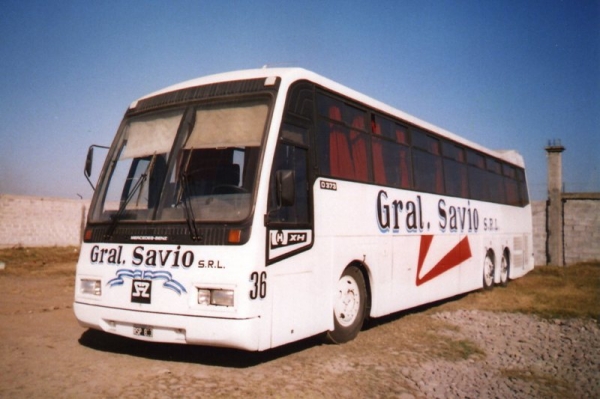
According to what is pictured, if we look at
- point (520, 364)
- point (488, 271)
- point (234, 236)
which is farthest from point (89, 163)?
point (488, 271)

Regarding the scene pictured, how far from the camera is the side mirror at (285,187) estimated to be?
547 centimetres

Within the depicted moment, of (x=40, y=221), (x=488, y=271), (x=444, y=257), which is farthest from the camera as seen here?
(x=40, y=221)

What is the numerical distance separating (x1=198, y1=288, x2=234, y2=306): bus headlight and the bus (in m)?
0.01

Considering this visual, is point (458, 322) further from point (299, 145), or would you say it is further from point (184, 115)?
point (184, 115)

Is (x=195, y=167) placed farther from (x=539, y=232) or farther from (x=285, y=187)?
(x=539, y=232)

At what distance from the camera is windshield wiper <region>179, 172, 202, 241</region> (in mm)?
5426

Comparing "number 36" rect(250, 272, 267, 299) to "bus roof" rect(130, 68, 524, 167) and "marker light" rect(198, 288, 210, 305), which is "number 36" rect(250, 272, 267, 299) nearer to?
"marker light" rect(198, 288, 210, 305)

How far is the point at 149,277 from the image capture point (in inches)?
220

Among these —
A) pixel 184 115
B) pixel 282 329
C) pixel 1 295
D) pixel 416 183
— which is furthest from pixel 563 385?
pixel 1 295

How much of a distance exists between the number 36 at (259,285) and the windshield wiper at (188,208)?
71 centimetres

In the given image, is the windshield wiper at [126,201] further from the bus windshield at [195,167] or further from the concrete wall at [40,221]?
the concrete wall at [40,221]

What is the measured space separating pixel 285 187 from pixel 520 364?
360 cm

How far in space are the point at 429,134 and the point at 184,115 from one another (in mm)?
5554

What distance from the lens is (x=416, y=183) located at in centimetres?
920
